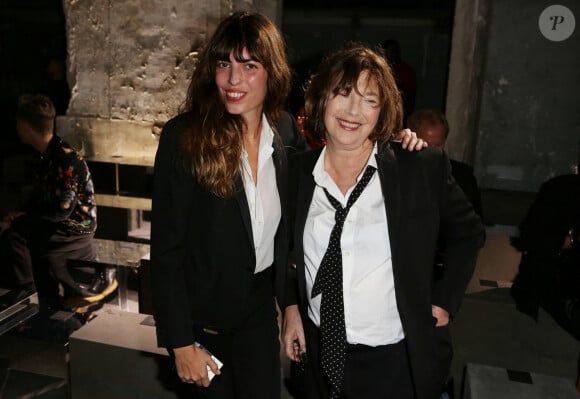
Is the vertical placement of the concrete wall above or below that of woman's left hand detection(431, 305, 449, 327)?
above

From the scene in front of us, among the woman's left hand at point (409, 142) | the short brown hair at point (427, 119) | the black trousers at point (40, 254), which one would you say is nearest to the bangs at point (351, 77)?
the woman's left hand at point (409, 142)

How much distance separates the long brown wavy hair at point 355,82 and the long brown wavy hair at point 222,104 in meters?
0.18

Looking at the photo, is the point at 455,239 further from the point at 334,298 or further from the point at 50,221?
the point at 50,221

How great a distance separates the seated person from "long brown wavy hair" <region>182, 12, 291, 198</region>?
90.9 inches

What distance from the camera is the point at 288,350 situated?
189 centimetres

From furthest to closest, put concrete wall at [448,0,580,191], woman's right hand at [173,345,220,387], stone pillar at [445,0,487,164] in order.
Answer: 1. concrete wall at [448,0,580,191]
2. stone pillar at [445,0,487,164]
3. woman's right hand at [173,345,220,387]

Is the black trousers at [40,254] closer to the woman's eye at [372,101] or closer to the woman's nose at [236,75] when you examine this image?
the woman's nose at [236,75]

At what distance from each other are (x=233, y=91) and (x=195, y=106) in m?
0.14

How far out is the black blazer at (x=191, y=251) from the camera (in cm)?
163

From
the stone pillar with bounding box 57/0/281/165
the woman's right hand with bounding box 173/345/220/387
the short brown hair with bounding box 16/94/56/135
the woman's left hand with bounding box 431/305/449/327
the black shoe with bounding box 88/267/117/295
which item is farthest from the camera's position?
the stone pillar with bounding box 57/0/281/165

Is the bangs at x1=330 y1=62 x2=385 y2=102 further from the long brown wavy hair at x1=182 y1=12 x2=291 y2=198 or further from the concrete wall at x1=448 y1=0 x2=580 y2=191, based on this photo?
the concrete wall at x1=448 y1=0 x2=580 y2=191

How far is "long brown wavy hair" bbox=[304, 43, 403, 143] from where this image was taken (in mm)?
1666

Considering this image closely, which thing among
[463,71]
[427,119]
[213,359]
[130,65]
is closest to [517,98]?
[463,71]

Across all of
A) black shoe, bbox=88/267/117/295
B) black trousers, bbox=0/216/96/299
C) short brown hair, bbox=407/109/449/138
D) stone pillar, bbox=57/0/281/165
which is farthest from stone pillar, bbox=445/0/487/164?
black trousers, bbox=0/216/96/299
